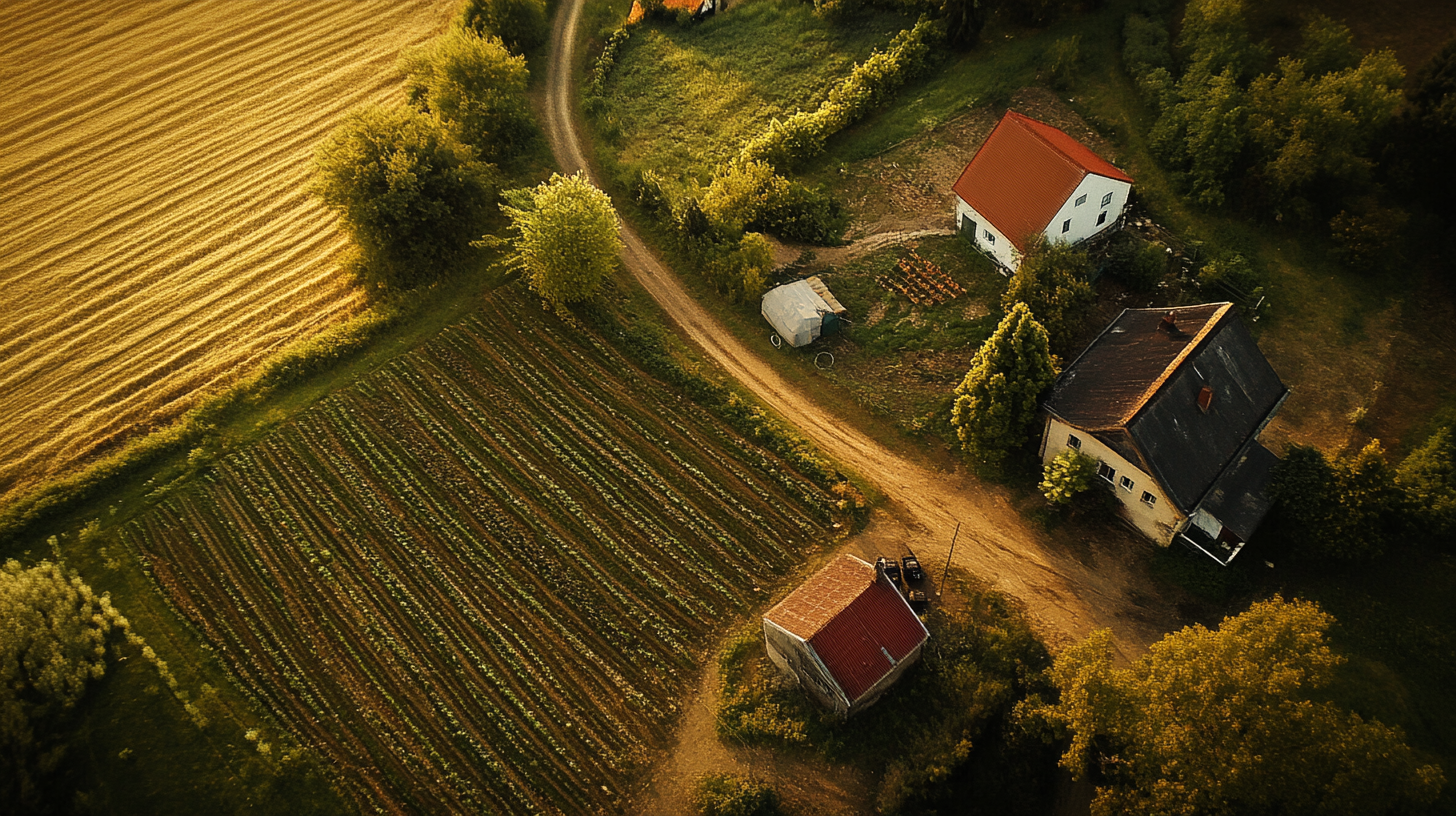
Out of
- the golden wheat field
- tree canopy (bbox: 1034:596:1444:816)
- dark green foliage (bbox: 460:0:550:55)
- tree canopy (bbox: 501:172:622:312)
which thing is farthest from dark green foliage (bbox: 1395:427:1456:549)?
dark green foliage (bbox: 460:0:550:55)

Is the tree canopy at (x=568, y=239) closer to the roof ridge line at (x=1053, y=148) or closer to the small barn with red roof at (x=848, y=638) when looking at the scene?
the small barn with red roof at (x=848, y=638)

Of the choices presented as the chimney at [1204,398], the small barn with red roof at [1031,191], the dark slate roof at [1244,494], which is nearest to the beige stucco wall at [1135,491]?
the dark slate roof at [1244,494]

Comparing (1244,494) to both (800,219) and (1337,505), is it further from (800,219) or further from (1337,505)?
(800,219)

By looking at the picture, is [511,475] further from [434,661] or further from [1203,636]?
[1203,636]

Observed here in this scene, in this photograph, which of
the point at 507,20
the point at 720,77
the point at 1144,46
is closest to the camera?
the point at 1144,46

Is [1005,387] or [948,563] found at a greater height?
[1005,387]

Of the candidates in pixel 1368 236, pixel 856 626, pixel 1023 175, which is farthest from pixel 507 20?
pixel 1368 236
